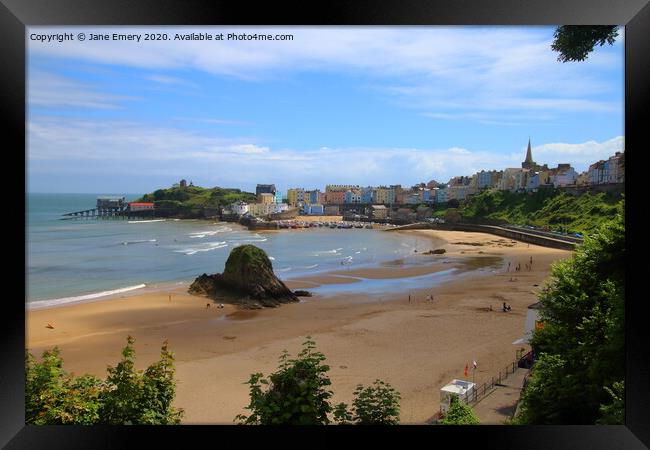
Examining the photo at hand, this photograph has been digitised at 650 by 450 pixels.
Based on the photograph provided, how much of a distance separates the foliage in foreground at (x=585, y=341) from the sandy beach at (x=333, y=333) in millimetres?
1374

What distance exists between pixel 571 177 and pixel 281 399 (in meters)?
5.55

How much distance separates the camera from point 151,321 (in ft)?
22.9

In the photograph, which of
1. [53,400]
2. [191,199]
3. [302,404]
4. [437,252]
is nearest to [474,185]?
[437,252]

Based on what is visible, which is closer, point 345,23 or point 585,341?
point 345,23

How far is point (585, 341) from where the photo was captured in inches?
143

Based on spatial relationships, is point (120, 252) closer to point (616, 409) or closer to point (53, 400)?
point (53, 400)

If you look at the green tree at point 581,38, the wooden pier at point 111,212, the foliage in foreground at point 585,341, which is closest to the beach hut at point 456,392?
the foliage in foreground at point 585,341

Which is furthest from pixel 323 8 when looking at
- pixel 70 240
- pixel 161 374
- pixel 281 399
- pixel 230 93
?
pixel 70 240

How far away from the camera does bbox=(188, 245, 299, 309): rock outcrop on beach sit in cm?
751

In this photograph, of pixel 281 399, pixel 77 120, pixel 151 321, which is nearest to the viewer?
pixel 281 399

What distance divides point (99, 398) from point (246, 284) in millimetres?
4261

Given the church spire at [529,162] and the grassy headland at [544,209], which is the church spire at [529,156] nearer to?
the church spire at [529,162]

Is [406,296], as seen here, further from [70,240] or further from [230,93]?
[70,240]

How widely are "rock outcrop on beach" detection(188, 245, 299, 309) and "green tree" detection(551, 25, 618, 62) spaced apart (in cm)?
523
